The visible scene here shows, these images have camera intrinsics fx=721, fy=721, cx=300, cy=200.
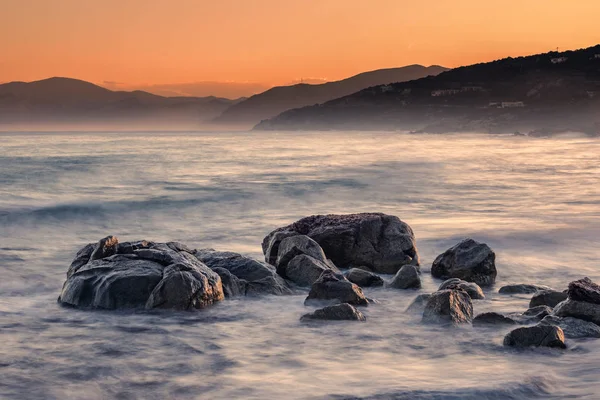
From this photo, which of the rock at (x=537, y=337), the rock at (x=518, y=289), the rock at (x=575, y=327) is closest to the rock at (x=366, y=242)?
the rock at (x=518, y=289)

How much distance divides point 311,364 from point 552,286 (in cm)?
555

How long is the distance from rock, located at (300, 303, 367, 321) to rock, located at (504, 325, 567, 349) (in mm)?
1836

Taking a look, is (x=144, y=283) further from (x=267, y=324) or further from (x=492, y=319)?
(x=492, y=319)

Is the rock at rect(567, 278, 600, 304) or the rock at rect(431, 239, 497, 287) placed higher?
the rock at rect(567, 278, 600, 304)

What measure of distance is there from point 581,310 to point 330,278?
3.05 m

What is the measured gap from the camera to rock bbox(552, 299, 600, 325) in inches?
306

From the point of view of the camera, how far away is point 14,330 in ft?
26.7

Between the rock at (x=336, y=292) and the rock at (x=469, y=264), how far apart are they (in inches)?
87.1

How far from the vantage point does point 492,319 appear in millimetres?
8117

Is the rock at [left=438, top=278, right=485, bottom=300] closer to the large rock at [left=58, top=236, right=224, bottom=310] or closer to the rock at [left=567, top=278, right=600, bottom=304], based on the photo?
the rock at [left=567, top=278, right=600, bottom=304]

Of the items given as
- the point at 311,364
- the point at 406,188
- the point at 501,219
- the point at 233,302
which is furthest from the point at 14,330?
the point at 406,188

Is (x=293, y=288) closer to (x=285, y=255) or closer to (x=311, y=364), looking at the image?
(x=285, y=255)


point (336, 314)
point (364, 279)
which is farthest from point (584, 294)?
point (364, 279)

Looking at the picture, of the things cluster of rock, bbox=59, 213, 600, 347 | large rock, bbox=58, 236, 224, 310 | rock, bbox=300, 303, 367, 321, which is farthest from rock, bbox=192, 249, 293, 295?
rock, bbox=300, 303, 367, 321
